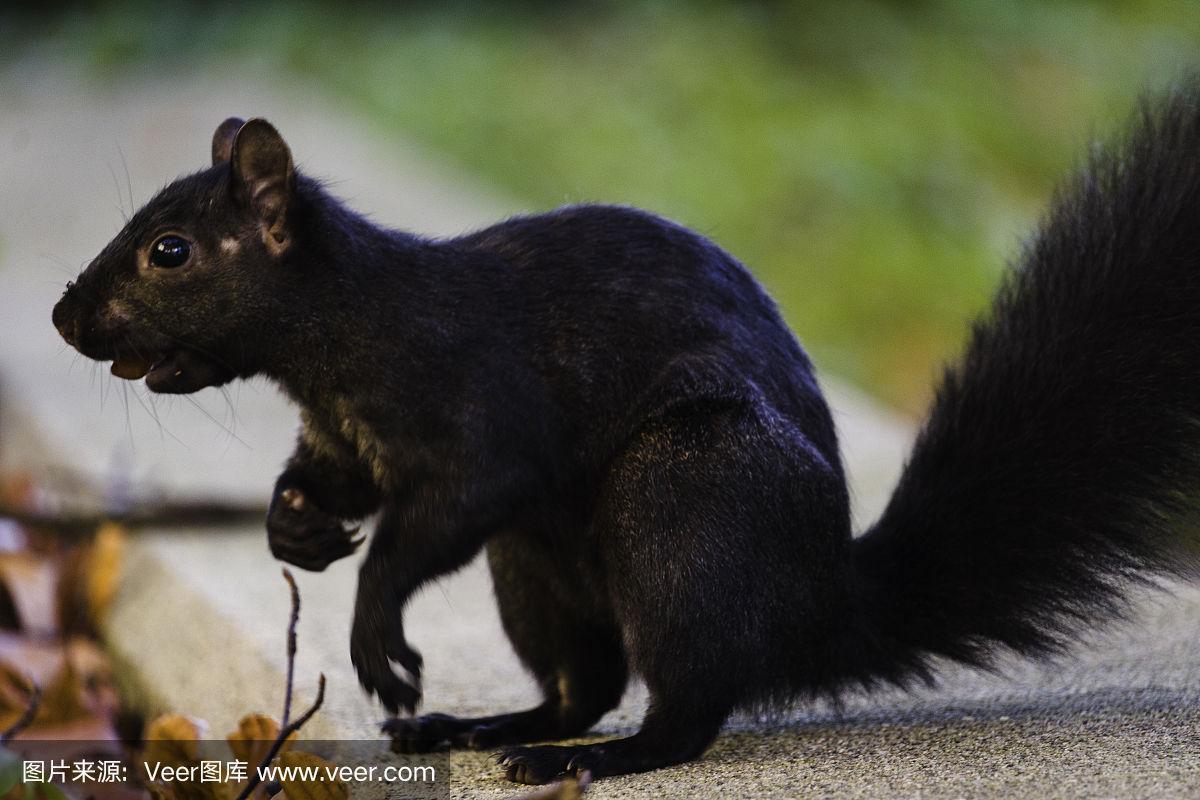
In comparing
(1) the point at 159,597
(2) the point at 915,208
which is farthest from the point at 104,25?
(1) the point at 159,597

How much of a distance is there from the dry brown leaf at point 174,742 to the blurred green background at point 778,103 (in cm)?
425

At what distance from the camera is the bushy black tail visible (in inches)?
94.3

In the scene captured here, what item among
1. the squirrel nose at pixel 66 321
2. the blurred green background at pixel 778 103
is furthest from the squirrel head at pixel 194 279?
the blurred green background at pixel 778 103

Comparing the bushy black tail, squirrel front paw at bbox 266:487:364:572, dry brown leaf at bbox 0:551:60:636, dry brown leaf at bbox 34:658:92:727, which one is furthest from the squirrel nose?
dry brown leaf at bbox 0:551:60:636

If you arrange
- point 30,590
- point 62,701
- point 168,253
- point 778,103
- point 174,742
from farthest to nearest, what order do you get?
point 778,103, point 30,590, point 62,701, point 174,742, point 168,253

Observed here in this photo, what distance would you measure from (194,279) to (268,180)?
0.62 ft

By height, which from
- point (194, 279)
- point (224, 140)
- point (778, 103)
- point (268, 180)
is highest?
point (778, 103)

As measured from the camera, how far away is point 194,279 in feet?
7.77

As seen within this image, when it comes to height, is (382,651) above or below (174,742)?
above

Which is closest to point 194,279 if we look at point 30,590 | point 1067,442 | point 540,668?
point 540,668

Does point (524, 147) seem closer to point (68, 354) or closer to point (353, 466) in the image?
point (68, 354)

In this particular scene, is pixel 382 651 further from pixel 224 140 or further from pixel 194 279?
pixel 224 140

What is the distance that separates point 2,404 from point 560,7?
22.6 feet

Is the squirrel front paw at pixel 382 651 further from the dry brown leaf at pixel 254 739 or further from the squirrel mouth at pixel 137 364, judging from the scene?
the squirrel mouth at pixel 137 364
